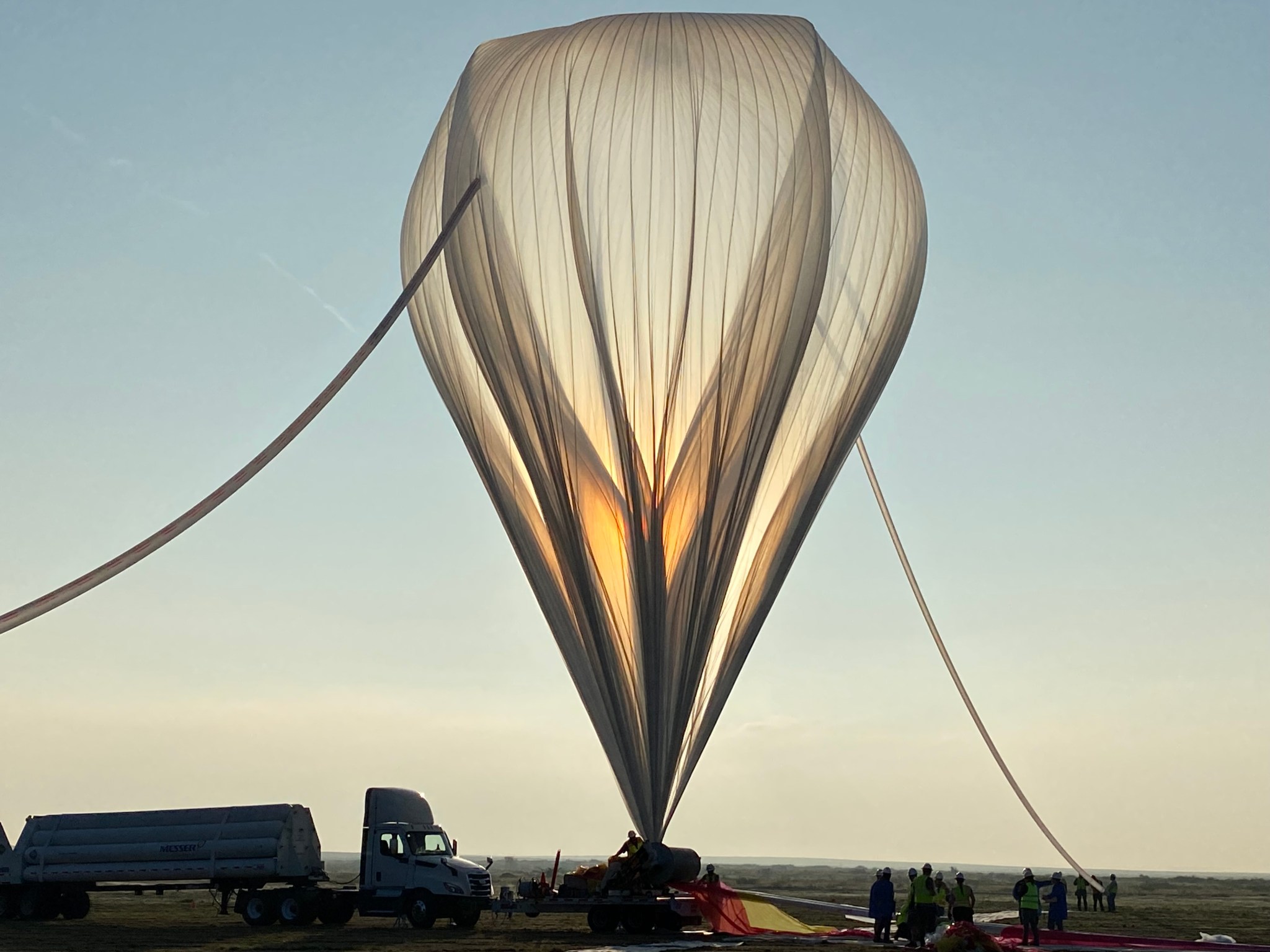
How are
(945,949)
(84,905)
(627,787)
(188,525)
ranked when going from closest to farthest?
(188,525)
(945,949)
(627,787)
(84,905)

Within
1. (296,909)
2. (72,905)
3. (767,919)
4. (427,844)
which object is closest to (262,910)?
(296,909)

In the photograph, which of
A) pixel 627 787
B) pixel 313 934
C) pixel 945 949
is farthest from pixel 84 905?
pixel 945 949

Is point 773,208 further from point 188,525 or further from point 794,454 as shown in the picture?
point 188,525

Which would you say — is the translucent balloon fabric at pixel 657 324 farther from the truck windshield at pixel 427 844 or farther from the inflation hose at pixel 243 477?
the truck windshield at pixel 427 844

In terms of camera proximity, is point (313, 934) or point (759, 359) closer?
point (759, 359)

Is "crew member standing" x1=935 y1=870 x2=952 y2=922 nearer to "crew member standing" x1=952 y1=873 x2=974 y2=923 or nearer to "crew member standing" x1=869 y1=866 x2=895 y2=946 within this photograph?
"crew member standing" x1=952 y1=873 x2=974 y2=923

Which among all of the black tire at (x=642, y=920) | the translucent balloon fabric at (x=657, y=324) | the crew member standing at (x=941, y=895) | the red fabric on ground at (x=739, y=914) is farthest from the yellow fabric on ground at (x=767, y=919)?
the translucent balloon fabric at (x=657, y=324)
